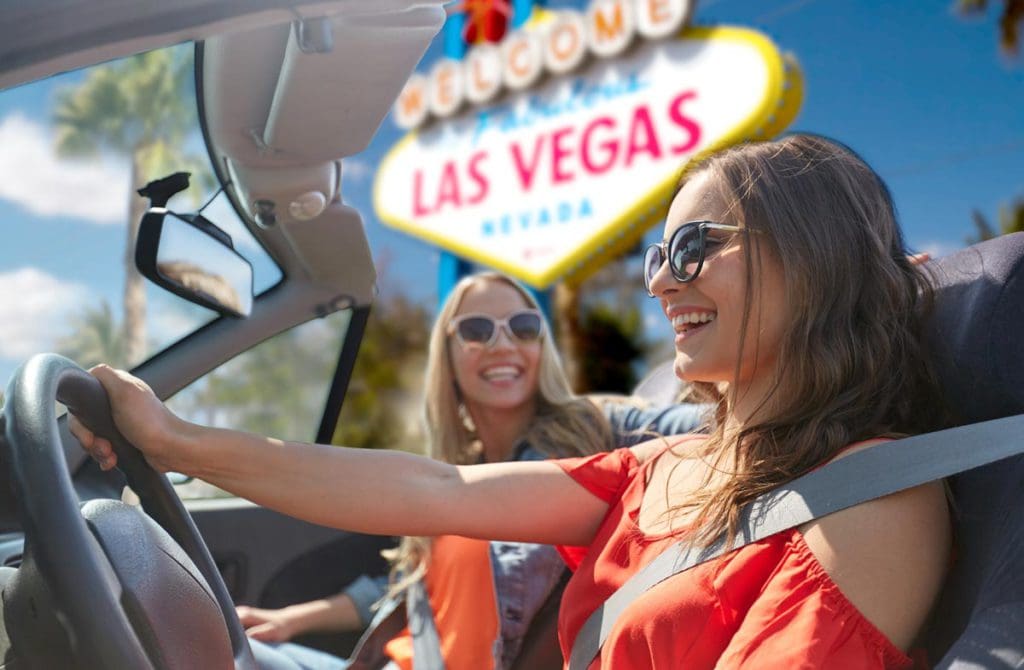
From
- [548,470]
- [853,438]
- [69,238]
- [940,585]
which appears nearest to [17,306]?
[69,238]

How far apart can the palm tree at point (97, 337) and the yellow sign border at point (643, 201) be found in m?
4.42

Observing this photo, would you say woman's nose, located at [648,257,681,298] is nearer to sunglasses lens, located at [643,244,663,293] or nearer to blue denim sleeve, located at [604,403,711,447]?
sunglasses lens, located at [643,244,663,293]

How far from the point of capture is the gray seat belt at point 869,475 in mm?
1113

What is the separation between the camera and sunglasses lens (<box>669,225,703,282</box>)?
50.6 inches

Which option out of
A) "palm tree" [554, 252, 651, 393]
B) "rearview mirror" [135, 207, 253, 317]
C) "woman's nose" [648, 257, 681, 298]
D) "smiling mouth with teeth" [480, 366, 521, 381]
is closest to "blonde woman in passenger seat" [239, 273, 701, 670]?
"smiling mouth with teeth" [480, 366, 521, 381]

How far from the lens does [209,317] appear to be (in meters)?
1.90

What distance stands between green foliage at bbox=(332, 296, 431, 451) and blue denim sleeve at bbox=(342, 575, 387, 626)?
7414 millimetres

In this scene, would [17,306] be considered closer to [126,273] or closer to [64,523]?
[126,273]

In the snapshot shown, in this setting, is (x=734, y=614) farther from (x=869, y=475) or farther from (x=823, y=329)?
(x=823, y=329)

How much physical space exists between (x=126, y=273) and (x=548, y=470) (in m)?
0.99

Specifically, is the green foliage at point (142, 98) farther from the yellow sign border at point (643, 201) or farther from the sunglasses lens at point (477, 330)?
the yellow sign border at point (643, 201)

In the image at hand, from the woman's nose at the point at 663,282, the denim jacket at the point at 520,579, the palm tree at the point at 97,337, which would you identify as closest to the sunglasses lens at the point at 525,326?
the denim jacket at the point at 520,579

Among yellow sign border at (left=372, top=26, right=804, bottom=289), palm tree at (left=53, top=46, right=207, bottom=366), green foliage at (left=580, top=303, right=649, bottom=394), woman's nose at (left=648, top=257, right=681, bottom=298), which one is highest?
palm tree at (left=53, top=46, right=207, bottom=366)

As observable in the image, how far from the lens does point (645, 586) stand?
1254 mm
